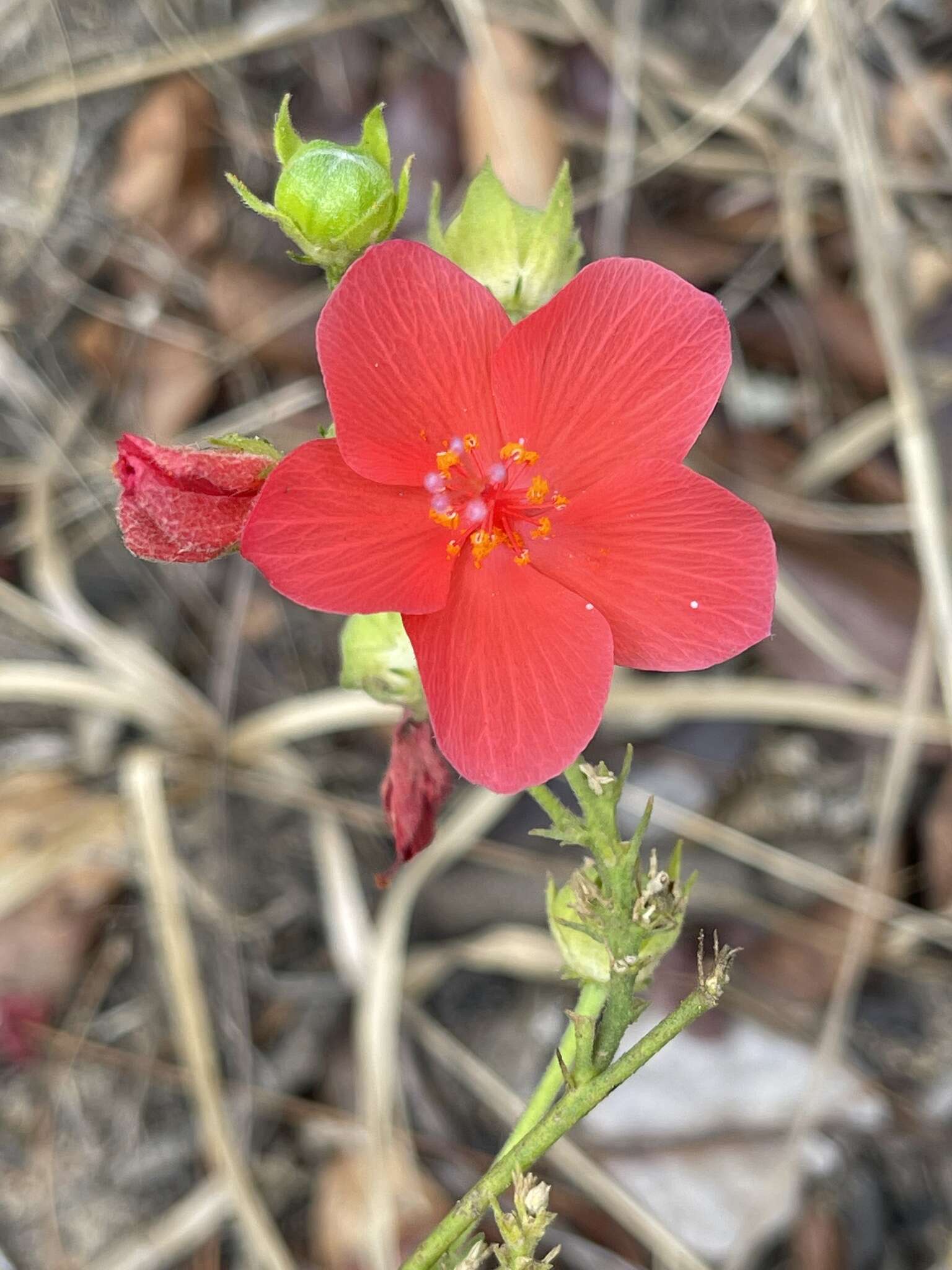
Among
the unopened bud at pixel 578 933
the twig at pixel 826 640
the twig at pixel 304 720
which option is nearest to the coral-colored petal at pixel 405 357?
the unopened bud at pixel 578 933

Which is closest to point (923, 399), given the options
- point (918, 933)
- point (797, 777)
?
point (797, 777)

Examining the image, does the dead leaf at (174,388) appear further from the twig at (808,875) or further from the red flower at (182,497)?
the red flower at (182,497)

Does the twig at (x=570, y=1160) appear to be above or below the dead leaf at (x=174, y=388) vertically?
below

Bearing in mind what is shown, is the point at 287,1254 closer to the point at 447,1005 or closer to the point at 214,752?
the point at 447,1005

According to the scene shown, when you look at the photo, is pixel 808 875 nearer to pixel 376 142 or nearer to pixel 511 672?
pixel 511 672

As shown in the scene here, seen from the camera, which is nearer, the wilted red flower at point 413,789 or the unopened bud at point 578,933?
the unopened bud at point 578,933

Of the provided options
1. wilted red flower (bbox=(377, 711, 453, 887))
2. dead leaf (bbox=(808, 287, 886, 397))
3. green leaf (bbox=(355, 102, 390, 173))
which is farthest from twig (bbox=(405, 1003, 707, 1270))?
dead leaf (bbox=(808, 287, 886, 397))

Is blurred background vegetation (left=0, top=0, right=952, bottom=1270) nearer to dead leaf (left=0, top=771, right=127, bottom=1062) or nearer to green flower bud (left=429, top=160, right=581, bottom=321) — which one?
dead leaf (left=0, top=771, right=127, bottom=1062)

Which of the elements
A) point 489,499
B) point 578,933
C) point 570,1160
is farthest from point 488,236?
point 570,1160
